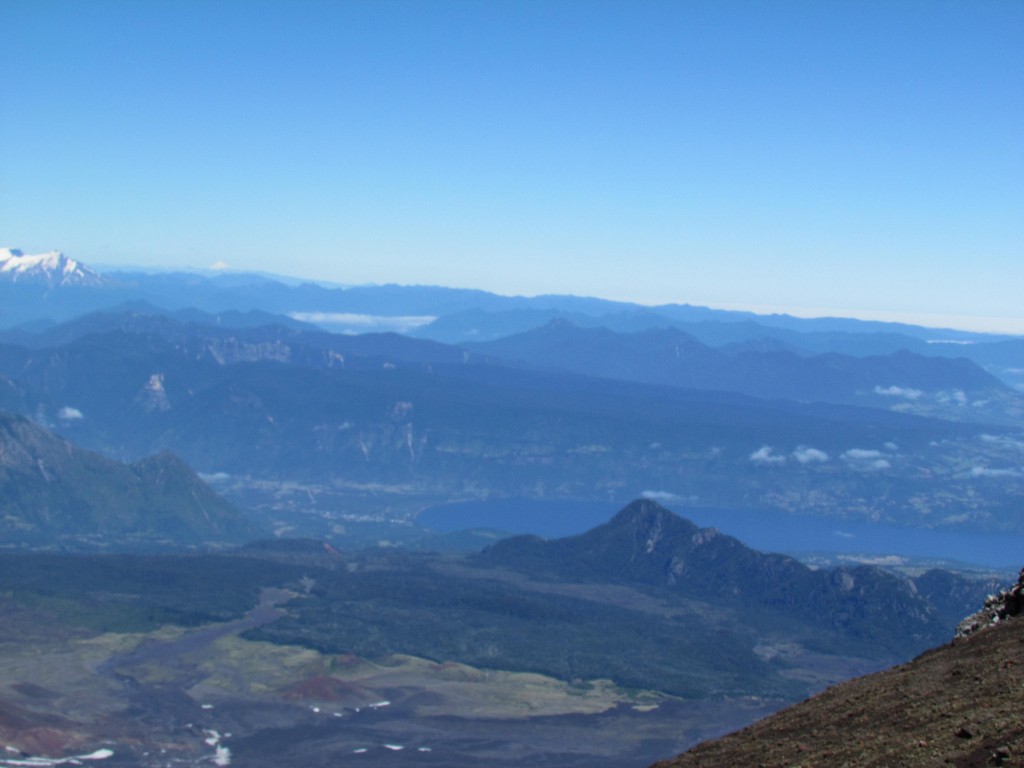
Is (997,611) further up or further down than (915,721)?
further up

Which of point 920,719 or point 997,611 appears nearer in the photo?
point 920,719

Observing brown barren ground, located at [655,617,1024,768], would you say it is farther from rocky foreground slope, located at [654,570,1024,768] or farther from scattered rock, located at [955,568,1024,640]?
scattered rock, located at [955,568,1024,640]

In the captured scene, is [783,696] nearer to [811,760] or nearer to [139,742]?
[139,742]

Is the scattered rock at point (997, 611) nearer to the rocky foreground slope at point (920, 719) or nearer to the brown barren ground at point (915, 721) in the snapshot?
the rocky foreground slope at point (920, 719)

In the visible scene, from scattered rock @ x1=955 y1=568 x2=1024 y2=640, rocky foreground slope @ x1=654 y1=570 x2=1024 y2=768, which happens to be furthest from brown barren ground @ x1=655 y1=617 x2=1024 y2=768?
scattered rock @ x1=955 y1=568 x2=1024 y2=640

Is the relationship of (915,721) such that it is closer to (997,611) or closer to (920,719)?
(920,719)

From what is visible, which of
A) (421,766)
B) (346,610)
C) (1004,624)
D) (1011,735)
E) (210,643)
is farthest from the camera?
(346,610)

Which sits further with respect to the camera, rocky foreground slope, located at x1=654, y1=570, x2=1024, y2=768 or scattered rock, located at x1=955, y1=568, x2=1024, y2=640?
scattered rock, located at x1=955, y1=568, x2=1024, y2=640

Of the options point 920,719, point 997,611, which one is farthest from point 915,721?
point 997,611

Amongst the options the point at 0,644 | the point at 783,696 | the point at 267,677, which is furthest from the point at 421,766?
the point at 0,644
